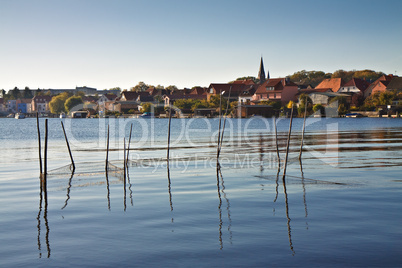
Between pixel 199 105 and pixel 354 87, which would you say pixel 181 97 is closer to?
pixel 199 105

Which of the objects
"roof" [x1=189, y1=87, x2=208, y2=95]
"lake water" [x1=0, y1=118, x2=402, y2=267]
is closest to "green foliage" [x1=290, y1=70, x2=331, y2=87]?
"roof" [x1=189, y1=87, x2=208, y2=95]

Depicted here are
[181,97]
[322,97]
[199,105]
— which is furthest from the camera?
[181,97]

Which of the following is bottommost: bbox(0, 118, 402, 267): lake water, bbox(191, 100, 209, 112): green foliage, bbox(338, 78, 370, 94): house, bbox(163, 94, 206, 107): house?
bbox(0, 118, 402, 267): lake water

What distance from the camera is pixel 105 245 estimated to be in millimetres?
Answer: 12258

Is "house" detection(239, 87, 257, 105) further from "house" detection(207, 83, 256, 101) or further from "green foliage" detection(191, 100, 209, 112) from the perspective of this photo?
"green foliage" detection(191, 100, 209, 112)

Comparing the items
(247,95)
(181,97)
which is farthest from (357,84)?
(181,97)

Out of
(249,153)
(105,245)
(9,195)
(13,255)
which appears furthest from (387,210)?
(249,153)

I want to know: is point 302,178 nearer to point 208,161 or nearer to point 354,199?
point 354,199

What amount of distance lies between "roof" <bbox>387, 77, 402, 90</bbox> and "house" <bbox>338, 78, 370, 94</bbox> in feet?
24.5

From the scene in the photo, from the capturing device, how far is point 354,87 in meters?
126

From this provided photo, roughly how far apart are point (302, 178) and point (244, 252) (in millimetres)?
10508

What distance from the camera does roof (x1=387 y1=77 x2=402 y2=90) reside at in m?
118

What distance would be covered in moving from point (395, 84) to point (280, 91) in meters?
30.4

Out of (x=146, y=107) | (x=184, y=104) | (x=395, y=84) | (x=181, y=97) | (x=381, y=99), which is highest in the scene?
(x=395, y=84)
